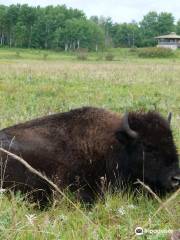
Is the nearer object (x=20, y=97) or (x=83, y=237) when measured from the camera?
(x=83, y=237)

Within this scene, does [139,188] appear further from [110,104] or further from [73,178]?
[110,104]

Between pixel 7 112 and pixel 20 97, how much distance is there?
3441 millimetres

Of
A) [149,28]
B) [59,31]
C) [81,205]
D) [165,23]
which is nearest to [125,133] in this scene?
[81,205]

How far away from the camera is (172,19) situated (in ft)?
540

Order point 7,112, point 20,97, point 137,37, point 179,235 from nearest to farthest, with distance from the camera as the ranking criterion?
point 179,235 → point 7,112 → point 20,97 → point 137,37

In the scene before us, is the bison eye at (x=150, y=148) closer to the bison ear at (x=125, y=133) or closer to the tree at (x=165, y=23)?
the bison ear at (x=125, y=133)

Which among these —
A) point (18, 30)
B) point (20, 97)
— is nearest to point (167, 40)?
point (18, 30)

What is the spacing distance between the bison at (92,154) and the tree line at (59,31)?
111 m

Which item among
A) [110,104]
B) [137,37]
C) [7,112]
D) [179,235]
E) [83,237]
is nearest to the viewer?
[179,235]

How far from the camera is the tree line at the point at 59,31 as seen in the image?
122375 millimetres

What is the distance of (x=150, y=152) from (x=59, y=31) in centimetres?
12018

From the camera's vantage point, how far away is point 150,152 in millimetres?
6059

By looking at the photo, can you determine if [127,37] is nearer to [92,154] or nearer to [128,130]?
[92,154]

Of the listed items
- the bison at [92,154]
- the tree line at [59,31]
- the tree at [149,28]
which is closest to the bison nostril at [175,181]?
the bison at [92,154]
